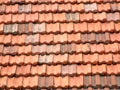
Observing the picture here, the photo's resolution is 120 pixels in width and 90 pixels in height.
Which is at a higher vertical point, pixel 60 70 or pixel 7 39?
pixel 7 39

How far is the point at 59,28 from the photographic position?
437 centimetres

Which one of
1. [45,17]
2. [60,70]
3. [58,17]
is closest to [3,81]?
[60,70]

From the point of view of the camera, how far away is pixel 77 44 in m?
4.24

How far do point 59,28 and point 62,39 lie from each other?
0.20 meters

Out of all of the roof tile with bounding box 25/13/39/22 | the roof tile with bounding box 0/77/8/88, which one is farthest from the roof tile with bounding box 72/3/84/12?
the roof tile with bounding box 0/77/8/88

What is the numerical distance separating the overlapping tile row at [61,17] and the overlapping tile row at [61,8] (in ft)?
0.22

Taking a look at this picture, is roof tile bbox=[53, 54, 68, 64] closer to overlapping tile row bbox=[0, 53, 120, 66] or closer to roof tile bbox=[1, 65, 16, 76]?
overlapping tile row bbox=[0, 53, 120, 66]

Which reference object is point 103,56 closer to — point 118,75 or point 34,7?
point 118,75

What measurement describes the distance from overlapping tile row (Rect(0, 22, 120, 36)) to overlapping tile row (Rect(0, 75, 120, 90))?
2.40 ft

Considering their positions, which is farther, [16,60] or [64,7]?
[64,7]

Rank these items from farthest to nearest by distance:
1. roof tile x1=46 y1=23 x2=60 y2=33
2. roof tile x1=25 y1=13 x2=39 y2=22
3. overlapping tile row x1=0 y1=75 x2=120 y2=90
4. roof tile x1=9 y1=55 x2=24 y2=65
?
1. roof tile x1=25 y1=13 x2=39 y2=22
2. roof tile x1=46 y1=23 x2=60 y2=33
3. roof tile x1=9 y1=55 x2=24 y2=65
4. overlapping tile row x1=0 y1=75 x2=120 y2=90

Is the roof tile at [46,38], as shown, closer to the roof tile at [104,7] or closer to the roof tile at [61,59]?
the roof tile at [61,59]

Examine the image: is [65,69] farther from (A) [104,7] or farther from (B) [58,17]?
(A) [104,7]

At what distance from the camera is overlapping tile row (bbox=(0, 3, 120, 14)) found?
14.8 ft
